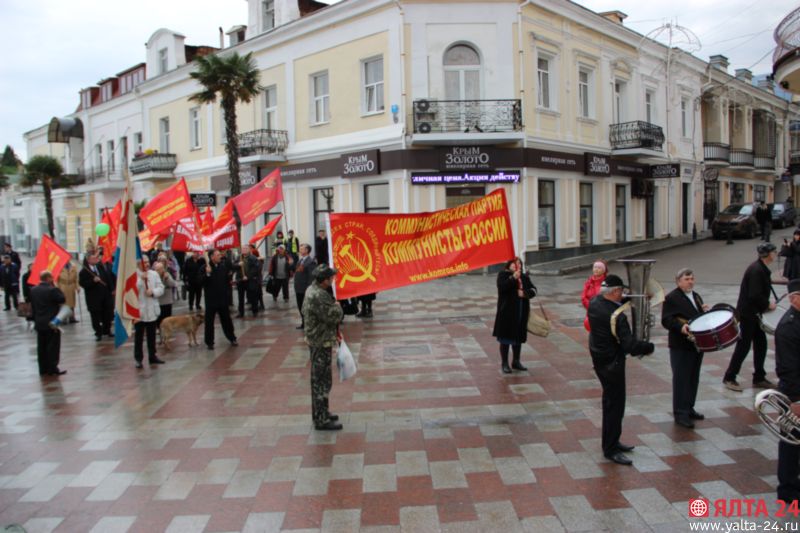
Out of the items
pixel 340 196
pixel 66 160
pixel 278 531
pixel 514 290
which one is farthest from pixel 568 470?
pixel 66 160

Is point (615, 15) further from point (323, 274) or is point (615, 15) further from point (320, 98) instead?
point (323, 274)

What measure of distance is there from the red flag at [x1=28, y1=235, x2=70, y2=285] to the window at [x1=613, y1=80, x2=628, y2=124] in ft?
72.4

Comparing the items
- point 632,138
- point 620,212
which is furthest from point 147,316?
point 620,212

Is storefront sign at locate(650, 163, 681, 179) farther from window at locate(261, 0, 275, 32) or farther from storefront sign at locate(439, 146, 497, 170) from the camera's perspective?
window at locate(261, 0, 275, 32)

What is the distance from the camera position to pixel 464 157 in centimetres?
2134

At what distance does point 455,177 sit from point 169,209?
10.2 metres

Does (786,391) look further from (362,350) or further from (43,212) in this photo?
(43,212)

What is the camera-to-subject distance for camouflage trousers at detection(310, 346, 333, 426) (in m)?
6.95

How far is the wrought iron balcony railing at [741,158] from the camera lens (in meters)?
36.8

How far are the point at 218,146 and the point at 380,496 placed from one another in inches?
1054

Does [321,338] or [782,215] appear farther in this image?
[782,215]

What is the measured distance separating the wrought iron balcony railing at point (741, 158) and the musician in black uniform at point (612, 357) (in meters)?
35.9

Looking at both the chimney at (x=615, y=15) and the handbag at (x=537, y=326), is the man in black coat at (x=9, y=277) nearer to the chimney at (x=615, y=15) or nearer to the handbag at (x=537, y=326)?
the handbag at (x=537, y=326)

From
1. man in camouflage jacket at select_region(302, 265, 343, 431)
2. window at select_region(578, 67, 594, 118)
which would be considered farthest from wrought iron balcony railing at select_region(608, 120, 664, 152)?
man in camouflage jacket at select_region(302, 265, 343, 431)
